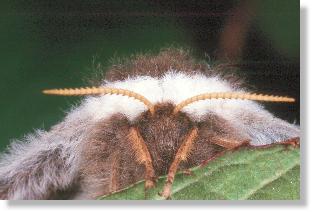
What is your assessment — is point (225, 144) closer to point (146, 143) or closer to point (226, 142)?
point (226, 142)

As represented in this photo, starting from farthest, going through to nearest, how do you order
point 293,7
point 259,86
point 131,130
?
point 293,7 < point 259,86 < point 131,130

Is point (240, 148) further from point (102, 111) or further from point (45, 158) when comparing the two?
point (45, 158)

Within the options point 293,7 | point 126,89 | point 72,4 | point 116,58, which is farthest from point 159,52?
point 293,7

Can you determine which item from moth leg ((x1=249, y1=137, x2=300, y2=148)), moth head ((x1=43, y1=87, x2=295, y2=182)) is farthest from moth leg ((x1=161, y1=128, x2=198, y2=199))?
moth leg ((x1=249, y1=137, x2=300, y2=148))

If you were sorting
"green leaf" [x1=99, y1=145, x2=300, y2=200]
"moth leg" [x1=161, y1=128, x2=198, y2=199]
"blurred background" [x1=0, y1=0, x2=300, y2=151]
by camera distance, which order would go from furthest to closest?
"blurred background" [x1=0, y1=0, x2=300, y2=151] < "green leaf" [x1=99, y1=145, x2=300, y2=200] < "moth leg" [x1=161, y1=128, x2=198, y2=199]

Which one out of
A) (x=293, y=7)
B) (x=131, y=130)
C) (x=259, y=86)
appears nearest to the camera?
(x=131, y=130)

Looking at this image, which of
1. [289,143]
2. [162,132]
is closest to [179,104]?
[162,132]

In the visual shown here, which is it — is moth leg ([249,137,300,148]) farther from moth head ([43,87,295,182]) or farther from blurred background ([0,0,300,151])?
moth head ([43,87,295,182])
